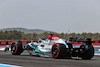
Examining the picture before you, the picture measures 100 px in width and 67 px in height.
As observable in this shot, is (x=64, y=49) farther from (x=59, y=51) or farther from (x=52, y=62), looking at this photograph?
(x=52, y=62)

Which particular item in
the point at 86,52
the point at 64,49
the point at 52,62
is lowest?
the point at 52,62

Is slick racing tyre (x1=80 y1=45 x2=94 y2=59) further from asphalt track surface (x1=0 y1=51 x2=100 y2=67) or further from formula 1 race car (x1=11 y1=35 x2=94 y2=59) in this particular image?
asphalt track surface (x1=0 y1=51 x2=100 y2=67)

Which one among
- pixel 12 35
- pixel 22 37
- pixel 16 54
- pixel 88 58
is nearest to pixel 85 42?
pixel 88 58

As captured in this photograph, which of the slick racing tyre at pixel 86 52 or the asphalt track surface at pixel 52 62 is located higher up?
the slick racing tyre at pixel 86 52

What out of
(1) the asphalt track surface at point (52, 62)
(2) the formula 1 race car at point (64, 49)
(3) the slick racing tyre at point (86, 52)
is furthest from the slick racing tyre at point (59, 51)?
(3) the slick racing tyre at point (86, 52)

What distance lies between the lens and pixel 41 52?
12938mm

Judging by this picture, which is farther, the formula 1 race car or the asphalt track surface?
the formula 1 race car

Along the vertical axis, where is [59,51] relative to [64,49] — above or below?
below

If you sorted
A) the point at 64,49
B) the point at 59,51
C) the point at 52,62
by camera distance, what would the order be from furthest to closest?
the point at 64,49, the point at 59,51, the point at 52,62

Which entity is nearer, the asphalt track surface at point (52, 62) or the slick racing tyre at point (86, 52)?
the asphalt track surface at point (52, 62)

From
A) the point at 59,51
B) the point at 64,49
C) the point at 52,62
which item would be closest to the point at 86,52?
the point at 64,49

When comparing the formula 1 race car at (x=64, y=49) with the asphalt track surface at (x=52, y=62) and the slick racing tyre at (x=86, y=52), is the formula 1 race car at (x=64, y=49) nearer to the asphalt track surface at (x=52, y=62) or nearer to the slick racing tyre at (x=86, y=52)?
the slick racing tyre at (x=86, y=52)

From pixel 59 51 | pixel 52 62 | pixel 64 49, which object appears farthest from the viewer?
pixel 64 49

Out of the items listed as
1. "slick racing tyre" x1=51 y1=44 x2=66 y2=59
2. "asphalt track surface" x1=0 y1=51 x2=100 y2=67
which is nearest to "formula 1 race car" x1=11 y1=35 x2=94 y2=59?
"slick racing tyre" x1=51 y1=44 x2=66 y2=59
